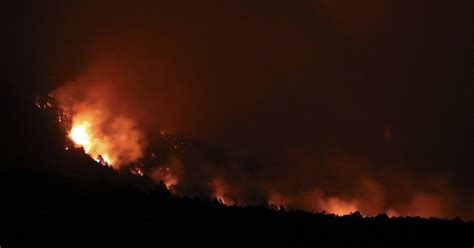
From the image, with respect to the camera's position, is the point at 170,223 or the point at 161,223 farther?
the point at 170,223

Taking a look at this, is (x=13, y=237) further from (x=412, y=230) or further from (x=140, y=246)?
(x=412, y=230)

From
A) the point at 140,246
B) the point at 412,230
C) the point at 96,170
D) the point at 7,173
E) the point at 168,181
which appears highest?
the point at 168,181

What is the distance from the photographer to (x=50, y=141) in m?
93.0

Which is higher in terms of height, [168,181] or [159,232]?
[168,181]

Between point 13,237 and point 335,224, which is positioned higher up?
point 335,224

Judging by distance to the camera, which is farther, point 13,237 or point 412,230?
point 412,230

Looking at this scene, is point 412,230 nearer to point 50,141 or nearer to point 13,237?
point 13,237

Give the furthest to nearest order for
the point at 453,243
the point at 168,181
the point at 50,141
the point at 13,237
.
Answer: the point at 168,181
the point at 50,141
the point at 453,243
the point at 13,237

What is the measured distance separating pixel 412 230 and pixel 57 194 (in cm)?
1775

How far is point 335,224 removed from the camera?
1260 inches

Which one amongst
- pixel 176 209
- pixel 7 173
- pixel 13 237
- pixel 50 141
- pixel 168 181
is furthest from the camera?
pixel 168 181

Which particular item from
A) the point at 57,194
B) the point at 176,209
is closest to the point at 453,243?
the point at 176,209

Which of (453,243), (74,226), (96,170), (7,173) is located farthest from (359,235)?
(96,170)

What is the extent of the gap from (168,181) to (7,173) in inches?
4436
